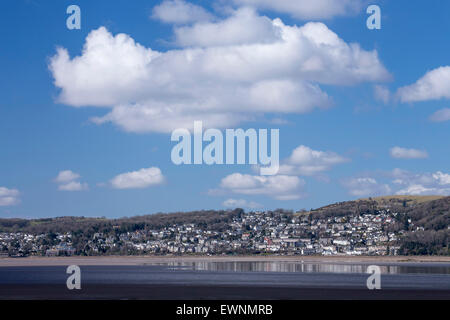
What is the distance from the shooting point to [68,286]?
224ft

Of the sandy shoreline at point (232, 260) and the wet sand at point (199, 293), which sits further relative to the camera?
the sandy shoreline at point (232, 260)

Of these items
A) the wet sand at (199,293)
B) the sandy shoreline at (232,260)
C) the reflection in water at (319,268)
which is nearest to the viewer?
the wet sand at (199,293)

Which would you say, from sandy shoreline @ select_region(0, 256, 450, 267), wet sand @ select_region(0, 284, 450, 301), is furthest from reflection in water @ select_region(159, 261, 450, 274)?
wet sand @ select_region(0, 284, 450, 301)

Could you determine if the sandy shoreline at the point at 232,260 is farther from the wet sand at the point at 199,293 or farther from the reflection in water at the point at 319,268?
the wet sand at the point at 199,293

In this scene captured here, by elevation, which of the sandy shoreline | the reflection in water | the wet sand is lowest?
the sandy shoreline

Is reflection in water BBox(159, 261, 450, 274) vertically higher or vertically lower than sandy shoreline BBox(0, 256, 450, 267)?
higher

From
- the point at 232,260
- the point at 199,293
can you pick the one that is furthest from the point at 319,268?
the point at 199,293

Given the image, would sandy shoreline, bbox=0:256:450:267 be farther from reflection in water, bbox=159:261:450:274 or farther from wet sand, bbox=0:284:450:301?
wet sand, bbox=0:284:450:301

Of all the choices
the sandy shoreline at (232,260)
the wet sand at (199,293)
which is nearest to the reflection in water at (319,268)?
the sandy shoreline at (232,260)
